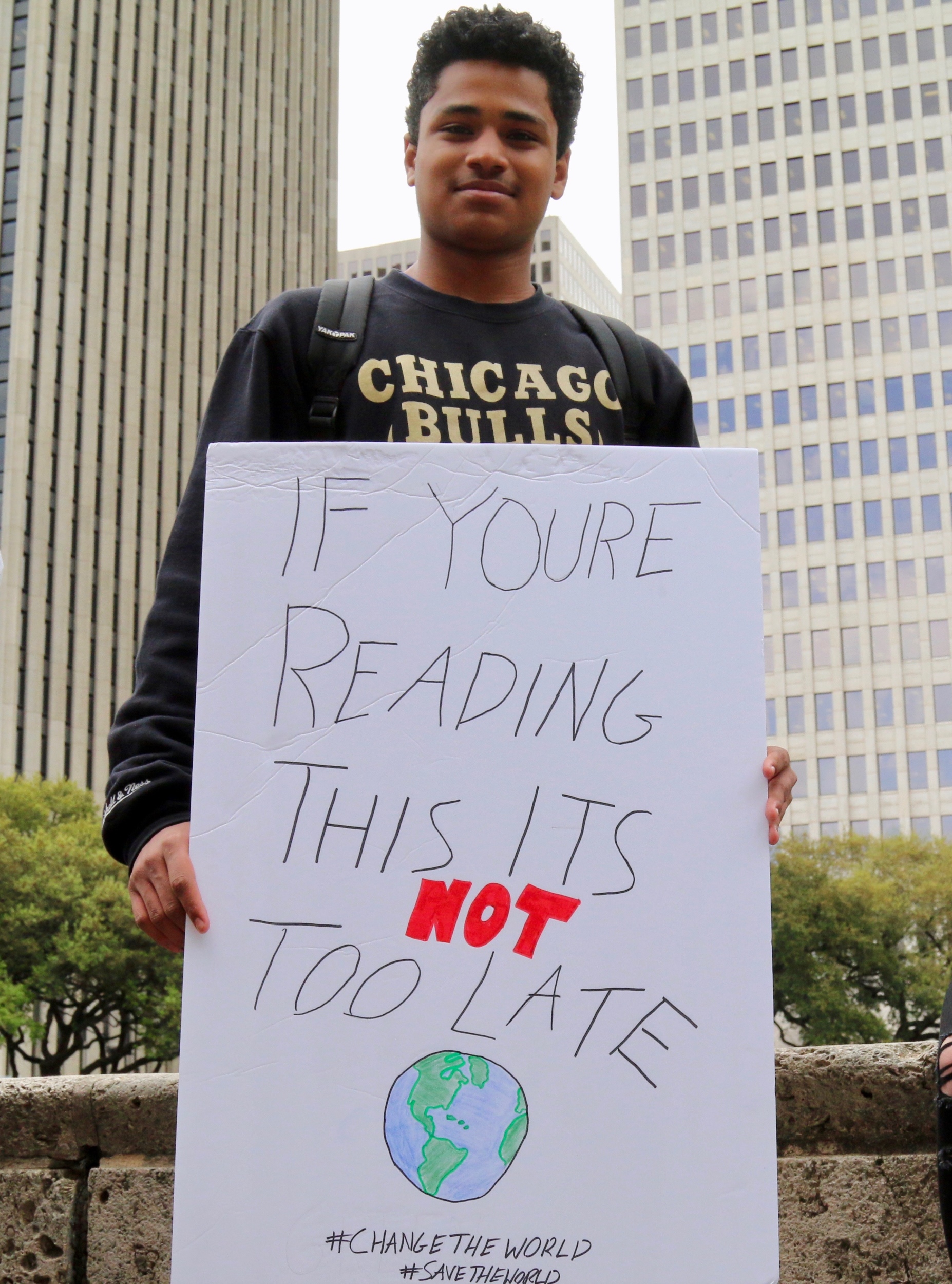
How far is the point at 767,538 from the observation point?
6638 centimetres

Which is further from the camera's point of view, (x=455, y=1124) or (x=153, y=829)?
(x=153, y=829)

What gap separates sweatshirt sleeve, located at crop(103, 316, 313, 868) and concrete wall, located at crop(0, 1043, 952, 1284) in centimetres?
121

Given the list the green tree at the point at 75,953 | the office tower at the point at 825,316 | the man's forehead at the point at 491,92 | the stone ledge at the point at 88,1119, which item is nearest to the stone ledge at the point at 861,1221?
the stone ledge at the point at 88,1119

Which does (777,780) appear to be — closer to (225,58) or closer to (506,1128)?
(506,1128)

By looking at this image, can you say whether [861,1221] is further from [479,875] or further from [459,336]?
[459,336]

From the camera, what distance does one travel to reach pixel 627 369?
2545mm

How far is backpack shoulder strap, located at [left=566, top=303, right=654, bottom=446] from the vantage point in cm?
252

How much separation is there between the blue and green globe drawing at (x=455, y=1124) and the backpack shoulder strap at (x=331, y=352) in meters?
1.05

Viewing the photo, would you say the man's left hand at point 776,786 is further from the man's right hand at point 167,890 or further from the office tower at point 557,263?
the office tower at point 557,263

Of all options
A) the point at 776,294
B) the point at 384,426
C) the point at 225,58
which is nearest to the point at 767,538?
the point at 776,294

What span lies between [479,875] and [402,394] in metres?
0.88

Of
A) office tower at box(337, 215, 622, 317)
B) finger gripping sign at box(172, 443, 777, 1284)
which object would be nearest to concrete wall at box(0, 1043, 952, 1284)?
finger gripping sign at box(172, 443, 777, 1284)

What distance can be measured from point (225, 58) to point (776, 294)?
3052cm

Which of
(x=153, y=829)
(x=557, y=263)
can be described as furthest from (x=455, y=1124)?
(x=557, y=263)
